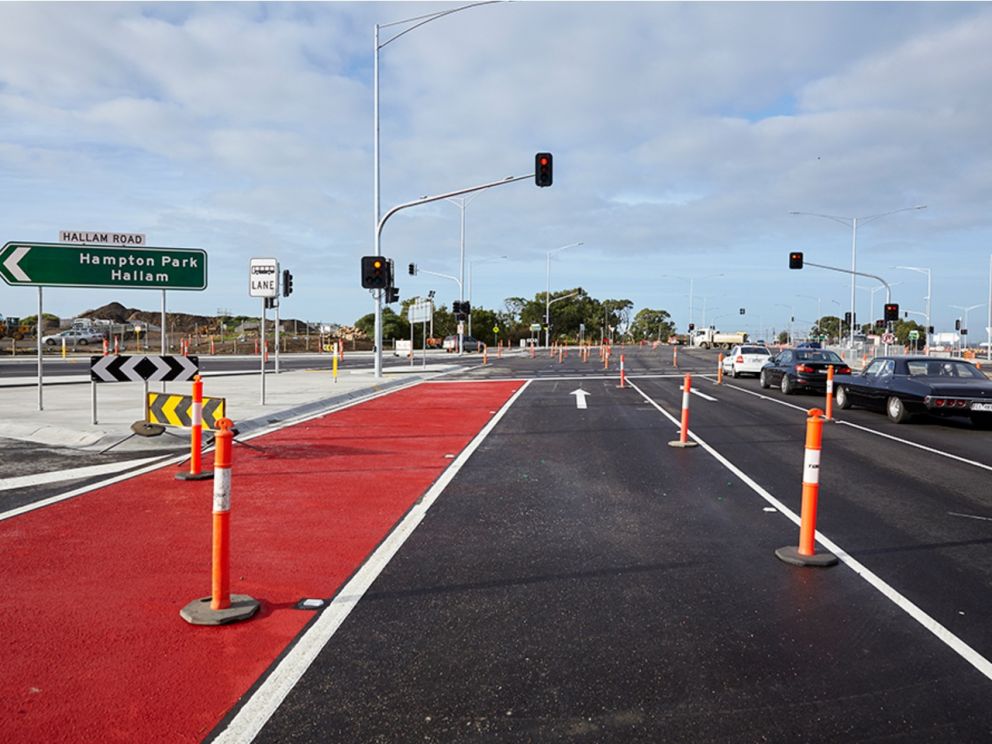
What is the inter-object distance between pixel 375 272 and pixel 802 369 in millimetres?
13795

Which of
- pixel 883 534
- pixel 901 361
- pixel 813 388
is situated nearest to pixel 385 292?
pixel 813 388

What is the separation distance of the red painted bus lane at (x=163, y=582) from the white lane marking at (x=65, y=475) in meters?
0.70

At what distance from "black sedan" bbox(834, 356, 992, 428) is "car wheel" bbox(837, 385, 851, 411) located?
16 cm

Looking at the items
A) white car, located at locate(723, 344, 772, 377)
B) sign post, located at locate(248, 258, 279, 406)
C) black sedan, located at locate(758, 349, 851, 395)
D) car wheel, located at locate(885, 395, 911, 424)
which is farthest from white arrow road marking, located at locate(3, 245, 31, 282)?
white car, located at locate(723, 344, 772, 377)

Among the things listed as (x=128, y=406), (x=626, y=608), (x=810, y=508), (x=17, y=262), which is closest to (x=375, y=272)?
(x=128, y=406)

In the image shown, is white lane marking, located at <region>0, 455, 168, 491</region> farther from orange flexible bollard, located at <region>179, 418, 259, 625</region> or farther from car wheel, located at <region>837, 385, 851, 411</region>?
car wheel, located at <region>837, 385, 851, 411</region>

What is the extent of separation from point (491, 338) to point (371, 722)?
329 ft

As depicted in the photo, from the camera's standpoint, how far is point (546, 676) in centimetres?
384

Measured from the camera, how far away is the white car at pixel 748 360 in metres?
30.4

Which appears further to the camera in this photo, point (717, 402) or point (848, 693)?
point (717, 402)

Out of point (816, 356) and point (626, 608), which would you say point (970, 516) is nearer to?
point (626, 608)

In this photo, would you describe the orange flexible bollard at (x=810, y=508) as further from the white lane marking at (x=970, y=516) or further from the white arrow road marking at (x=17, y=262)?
the white arrow road marking at (x=17, y=262)

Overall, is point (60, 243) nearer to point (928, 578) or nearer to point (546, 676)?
point (546, 676)

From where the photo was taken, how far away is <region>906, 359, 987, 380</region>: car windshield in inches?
582
